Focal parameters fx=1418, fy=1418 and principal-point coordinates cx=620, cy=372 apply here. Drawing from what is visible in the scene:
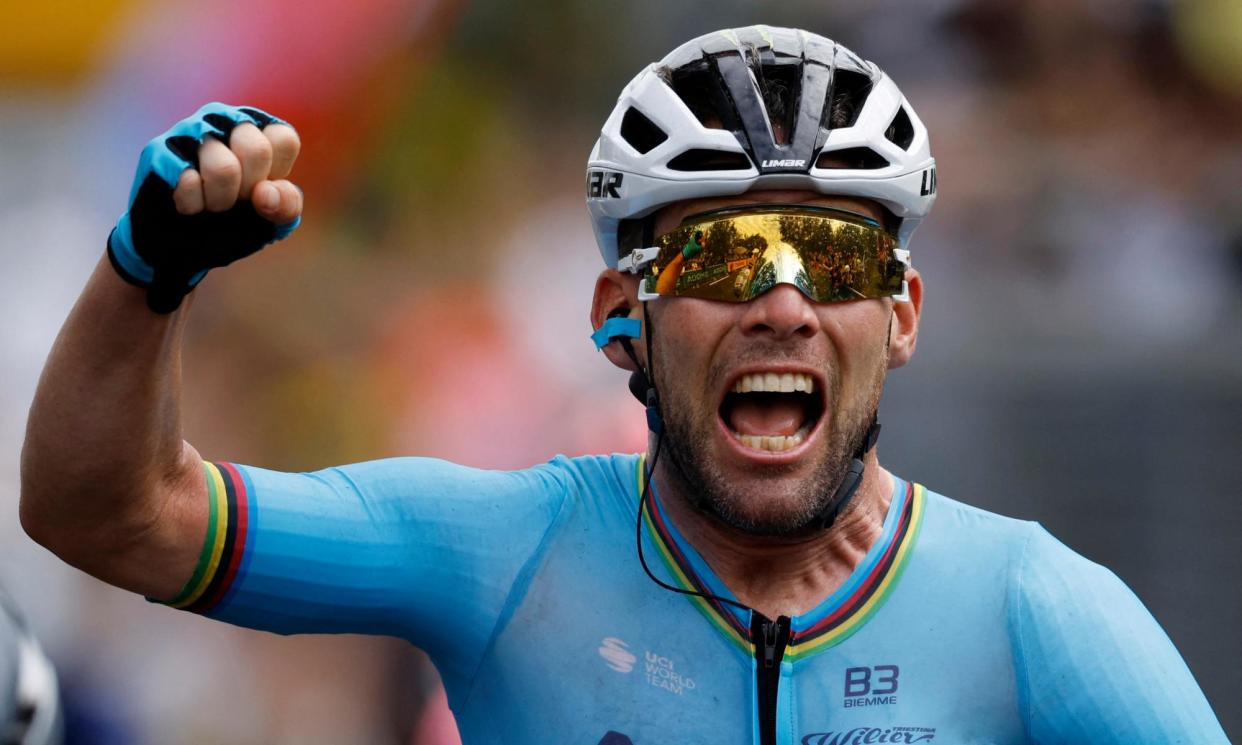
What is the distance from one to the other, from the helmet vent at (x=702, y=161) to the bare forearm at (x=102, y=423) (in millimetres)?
1061

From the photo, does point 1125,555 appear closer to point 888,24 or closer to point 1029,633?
point 888,24

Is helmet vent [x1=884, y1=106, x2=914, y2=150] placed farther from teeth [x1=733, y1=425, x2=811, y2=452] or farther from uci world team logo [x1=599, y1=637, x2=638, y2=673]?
uci world team logo [x1=599, y1=637, x2=638, y2=673]

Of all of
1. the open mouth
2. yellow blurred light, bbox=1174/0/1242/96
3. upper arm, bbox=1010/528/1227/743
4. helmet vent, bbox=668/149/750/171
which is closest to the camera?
upper arm, bbox=1010/528/1227/743

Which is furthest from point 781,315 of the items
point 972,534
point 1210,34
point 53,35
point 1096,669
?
point 1210,34

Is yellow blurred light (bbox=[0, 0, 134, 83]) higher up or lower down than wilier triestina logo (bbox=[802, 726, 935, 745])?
higher up

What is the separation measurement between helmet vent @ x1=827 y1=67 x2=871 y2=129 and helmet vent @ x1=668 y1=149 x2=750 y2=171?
0.26 meters

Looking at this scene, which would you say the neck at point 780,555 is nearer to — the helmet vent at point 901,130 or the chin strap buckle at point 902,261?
the chin strap buckle at point 902,261

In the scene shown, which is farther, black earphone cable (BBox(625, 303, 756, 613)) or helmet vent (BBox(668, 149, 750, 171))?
helmet vent (BBox(668, 149, 750, 171))

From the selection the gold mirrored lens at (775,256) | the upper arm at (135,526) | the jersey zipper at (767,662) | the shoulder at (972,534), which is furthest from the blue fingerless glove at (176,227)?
the shoulder at (972,534)

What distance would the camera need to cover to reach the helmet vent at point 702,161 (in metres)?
2.80

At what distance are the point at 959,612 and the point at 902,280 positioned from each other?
67cm

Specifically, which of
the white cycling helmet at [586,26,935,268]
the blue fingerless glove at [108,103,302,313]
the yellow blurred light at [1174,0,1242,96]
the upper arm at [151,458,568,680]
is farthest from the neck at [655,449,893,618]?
the yellow blurred light at [1174,0,1242,96]

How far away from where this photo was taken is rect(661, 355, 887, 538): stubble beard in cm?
264

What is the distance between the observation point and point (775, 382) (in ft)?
8.65
